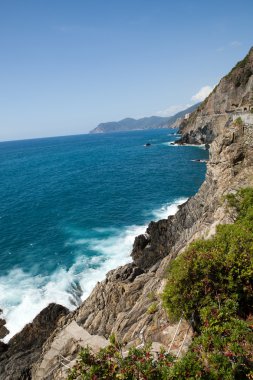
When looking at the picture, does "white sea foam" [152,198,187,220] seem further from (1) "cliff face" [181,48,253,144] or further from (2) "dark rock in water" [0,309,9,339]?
(1) "cliff face" [181,48,253,144]

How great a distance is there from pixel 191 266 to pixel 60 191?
59695 mm

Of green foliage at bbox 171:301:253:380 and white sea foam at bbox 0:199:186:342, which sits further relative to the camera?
white sea foam at bbox 0:199:186:342

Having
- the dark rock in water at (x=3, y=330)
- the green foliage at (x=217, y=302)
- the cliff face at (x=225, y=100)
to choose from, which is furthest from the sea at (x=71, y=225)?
the cliff face at (x=225, y=100)

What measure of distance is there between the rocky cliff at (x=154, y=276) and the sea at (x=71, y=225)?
4.43m

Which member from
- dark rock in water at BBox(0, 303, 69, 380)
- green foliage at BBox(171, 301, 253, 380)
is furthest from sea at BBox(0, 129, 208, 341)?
green foliage at BBox(171, 301, 253, 380)

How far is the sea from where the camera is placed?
106 feet

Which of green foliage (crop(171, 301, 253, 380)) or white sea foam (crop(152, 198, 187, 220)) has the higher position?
green foliage (crop(171, 301, 253, 380))

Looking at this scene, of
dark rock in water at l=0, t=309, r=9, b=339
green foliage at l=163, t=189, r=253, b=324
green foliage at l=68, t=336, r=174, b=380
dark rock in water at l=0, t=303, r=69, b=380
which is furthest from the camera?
dark rock in water at l=0, t=309, r=9, b=339

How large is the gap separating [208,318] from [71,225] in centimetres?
3915

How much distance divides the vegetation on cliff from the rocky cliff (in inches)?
76.6

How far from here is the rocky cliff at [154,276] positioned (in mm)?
16875

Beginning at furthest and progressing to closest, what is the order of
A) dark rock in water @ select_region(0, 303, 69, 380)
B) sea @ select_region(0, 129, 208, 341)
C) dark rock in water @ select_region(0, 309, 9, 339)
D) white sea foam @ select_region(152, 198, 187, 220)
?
white sea foam @ select_region(152, 198, 187, 220) → sea @ select_region(0, 129, 208, 341) → dark rock in water @ select_region(0, 309, 9, 339) → dark rock in water @ select_region(0, 303, 69, 380)

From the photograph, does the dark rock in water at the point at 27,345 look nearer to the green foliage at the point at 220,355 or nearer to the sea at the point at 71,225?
the sea at the point at 71,225

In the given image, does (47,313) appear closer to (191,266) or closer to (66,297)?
(66,297)
